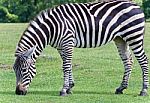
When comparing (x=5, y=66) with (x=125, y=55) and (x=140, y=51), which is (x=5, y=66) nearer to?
(x=125, y=55)

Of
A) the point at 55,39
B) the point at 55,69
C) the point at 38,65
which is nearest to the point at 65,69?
the point at 55,39

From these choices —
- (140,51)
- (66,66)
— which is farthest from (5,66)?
(140,51)

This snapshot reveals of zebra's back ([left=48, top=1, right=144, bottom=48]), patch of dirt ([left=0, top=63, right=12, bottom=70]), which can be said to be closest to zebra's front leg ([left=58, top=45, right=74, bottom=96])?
zebra's back ([left=48, top=1, right=144, bottom=48])

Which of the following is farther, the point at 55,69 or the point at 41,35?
the point at 55,69

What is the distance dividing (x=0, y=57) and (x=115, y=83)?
849 centimetres

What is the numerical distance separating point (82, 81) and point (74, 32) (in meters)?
3.31

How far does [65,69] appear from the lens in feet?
37.9

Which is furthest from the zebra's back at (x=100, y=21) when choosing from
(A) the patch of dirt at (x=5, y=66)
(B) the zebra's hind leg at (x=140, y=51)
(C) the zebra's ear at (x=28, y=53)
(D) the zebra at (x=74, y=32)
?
(A) the patch of dirt at (x=5, y=66)

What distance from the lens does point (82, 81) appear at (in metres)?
14.5

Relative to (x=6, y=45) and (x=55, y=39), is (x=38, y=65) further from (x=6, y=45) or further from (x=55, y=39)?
(x=6, y=45)

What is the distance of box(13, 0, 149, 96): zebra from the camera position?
11.2 metres

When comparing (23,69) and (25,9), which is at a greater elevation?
(25,9)

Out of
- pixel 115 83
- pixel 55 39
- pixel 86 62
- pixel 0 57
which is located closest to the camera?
pixel 55 39

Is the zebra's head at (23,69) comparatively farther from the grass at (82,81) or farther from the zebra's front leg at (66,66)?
Result: the zebra's front leg at (66,66)
